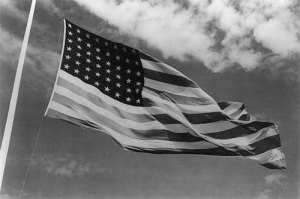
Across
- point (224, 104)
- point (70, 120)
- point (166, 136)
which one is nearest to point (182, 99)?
point (166, 136)

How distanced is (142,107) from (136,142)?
36.7 inches

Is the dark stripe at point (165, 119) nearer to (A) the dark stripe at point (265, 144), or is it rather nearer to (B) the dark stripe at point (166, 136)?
(B) the dark stripe at point (166, 136)

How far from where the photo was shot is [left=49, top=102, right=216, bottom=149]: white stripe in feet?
37.7

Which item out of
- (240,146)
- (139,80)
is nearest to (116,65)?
(139,80)

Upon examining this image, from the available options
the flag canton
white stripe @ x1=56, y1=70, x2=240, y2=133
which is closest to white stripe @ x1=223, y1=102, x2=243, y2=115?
white stripe @ x1=56, y1=70, x2=240, y2=133

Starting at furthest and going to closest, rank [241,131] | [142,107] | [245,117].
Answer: [245,117], [241,131], [142,107]

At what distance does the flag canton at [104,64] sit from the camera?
39.3 feet

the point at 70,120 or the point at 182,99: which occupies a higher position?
the point at 182,99

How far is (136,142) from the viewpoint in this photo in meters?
12.4

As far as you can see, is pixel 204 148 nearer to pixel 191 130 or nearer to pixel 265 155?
pixel 191 130

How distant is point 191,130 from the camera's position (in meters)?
13.0

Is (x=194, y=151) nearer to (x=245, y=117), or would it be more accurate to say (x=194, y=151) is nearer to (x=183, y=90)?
(x=183, y=90)

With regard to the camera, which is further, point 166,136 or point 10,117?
point 166,136

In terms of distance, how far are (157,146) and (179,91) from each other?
1.69 m
